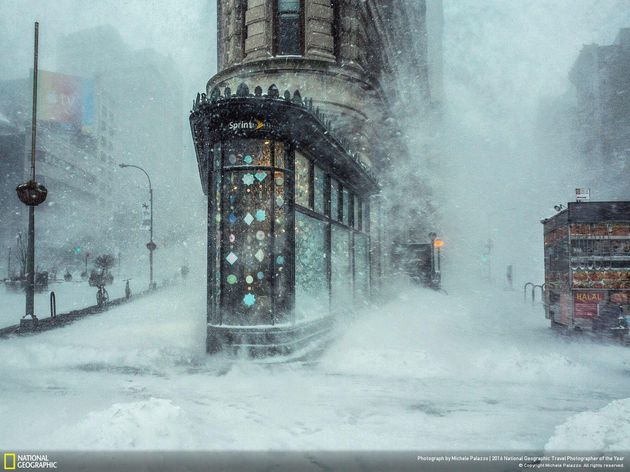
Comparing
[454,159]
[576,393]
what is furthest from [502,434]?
[454,159]

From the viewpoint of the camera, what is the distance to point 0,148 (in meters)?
75.6

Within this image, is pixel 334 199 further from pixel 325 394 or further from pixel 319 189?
pixel 325 394

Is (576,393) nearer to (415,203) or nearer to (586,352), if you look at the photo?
(586,352)

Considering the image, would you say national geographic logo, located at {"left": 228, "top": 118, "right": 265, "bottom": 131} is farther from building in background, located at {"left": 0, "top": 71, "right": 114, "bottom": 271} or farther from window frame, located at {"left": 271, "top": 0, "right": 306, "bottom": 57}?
building in background, located at {"left": 0, "top": 71, "right": 114, "bottom": 271}

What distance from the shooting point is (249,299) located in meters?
9.56

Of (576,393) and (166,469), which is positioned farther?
(576,393)

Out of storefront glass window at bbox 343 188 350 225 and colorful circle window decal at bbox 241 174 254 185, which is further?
storefront glass window at bbox 343 188 350 225

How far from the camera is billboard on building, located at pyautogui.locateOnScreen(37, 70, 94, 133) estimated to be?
91.4 meters

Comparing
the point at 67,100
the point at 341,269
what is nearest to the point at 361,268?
the point at 341,269

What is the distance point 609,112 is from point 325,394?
7580 cm

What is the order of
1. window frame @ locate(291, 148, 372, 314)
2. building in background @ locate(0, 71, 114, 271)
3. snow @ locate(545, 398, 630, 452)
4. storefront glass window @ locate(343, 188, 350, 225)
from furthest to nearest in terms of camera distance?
building in background @ locate(0, 71, 114, 271) < storefront glass window @ locate(343, 188, 350, 225) < window frame @ locate(291, 148, 372, 314) < snow @ locate(545, 398, 630, 452)

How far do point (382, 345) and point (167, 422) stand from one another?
222 inches

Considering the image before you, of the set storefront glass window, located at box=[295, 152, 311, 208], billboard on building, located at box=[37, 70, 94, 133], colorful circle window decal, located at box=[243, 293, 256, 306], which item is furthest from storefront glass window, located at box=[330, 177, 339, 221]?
billboard on building, located at box=[37, 70, 94, 133]

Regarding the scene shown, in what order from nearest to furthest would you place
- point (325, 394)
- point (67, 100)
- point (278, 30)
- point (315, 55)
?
point (325, 394)
point (315, 55)
point (278, 30)
point (67, 100)
